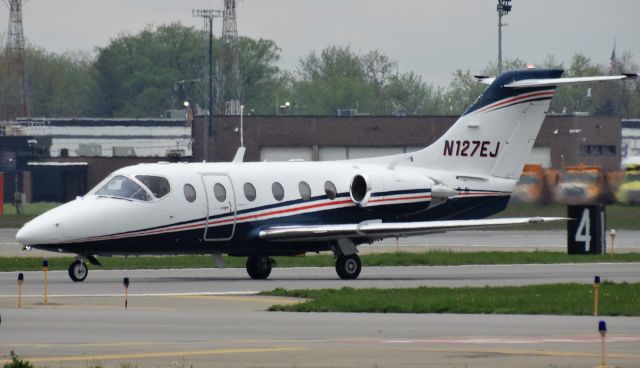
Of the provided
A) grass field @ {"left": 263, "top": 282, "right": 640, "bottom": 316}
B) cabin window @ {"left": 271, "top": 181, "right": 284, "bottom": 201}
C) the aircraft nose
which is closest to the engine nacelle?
cabin window @ {"left": 271, "top": 181, "right": 284, "bottom": 201}

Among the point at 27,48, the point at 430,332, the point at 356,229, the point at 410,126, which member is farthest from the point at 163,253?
the point at 27,48

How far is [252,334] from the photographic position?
2219 centimetres

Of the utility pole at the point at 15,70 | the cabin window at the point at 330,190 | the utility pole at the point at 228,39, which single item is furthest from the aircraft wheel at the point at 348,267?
the utility pole at the point at 15,70

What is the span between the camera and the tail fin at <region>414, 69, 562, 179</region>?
38156mm

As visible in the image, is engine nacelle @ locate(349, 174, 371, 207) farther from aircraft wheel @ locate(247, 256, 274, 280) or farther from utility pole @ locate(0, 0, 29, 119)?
utility pole @ locate(0, 0, 29, 119)

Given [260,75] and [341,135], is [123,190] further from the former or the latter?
[260,75]

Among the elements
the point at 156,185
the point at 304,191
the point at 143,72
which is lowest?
the point at 304,191

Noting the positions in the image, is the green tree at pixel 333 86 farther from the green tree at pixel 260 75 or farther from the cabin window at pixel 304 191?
the cabin window at pixel 304 191

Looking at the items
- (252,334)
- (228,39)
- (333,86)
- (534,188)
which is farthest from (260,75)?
(252,334)

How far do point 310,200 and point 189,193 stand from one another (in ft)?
11.0

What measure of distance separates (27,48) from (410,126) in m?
66.9

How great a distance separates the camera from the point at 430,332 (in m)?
22.5

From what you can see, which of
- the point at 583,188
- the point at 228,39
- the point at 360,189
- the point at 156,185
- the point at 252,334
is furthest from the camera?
the point at 228,39

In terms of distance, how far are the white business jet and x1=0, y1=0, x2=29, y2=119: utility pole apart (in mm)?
81829
